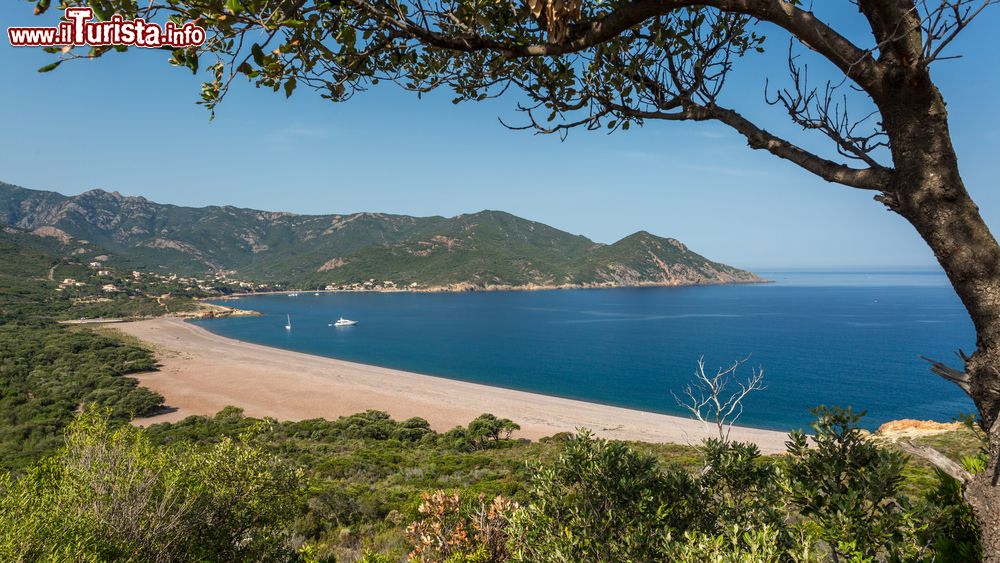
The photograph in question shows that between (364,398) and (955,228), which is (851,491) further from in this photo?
(364,398)

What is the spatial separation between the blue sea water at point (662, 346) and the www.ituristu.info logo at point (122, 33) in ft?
152

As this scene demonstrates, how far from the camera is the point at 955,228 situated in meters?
2.66

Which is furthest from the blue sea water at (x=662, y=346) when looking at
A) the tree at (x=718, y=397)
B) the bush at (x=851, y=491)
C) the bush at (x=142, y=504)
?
the bush at (x=142, y=504)

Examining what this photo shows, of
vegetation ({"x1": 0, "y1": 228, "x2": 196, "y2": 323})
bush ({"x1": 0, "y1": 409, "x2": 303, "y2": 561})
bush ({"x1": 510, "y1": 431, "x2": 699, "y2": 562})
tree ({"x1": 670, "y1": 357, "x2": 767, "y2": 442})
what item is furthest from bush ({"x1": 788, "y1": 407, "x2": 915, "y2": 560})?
vegetation ({"x1": 0, "y1": 228, "x2": 196, "y2": 323})

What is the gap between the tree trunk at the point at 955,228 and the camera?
103 inches

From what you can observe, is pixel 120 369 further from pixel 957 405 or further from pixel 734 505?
pixel 957 405

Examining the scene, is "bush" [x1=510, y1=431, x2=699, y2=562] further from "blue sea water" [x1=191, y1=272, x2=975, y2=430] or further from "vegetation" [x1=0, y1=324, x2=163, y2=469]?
"blue sea water" [x1=191, y1=272, x2=975, y2=430]

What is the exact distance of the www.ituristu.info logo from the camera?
10.5 ft

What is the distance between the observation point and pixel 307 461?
71.8 ft

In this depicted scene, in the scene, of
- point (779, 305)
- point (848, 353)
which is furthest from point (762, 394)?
point (779, 305)

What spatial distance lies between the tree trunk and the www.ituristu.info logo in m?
4.75

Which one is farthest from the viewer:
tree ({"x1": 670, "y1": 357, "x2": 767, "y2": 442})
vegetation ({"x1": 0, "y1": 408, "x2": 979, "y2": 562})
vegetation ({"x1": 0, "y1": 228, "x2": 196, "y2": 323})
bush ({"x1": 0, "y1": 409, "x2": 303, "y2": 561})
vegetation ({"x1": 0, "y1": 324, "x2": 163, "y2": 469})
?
vegetation ({"x1": 0, "y1": 228, "x2": 196, "y2": 323})

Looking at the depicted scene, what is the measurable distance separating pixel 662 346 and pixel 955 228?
78854 millimetres

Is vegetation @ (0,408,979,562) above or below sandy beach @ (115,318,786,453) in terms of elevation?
above
